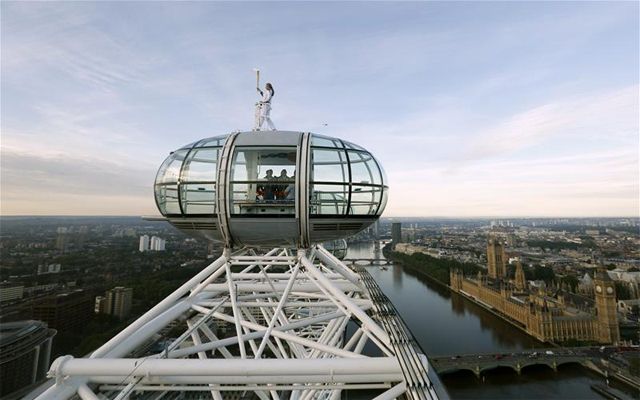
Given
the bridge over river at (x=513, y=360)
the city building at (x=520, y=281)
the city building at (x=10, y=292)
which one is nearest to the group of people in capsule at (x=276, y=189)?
the bridge over river at (x=513, y=360)

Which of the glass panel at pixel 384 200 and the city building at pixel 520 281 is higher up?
the glass panel at pixel 384 200

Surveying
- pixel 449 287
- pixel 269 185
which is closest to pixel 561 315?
pixel 449 287

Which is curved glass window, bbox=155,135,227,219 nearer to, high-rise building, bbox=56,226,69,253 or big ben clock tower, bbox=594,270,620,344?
big ben clock tower, bbox=594,270,620,344

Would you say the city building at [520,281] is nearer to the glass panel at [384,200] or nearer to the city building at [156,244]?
the glass panel at [384,200]

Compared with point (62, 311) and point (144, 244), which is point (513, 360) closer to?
point (62, 311)

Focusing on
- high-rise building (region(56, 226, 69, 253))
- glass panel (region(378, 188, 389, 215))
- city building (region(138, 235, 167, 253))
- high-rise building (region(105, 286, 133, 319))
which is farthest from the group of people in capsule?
city building (region(138, 235, 167, 253))

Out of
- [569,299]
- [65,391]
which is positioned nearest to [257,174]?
[65,391]
